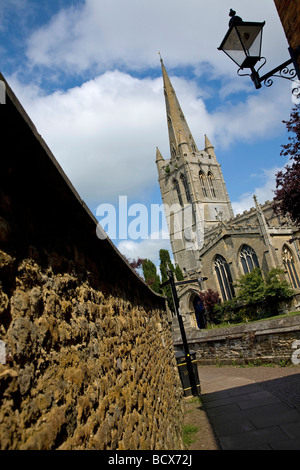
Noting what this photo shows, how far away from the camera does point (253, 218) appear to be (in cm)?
4900

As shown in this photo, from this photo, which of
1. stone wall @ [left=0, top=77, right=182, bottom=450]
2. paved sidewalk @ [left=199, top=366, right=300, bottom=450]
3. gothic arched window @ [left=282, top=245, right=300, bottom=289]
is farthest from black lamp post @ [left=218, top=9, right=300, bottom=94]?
gothic arched window @ [left=282, top=245, right=300, bottom=289]

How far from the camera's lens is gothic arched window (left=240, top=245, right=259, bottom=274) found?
3516 centimetres

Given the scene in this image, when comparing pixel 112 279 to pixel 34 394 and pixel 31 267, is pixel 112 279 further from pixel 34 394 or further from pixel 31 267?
pixel 34 394

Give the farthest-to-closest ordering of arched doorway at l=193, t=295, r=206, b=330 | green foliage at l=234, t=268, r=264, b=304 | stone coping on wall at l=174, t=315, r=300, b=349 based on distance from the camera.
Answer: arched doorway at l=193, t=295, r=206, b=330, green foliage at l=234, t=268, r=264, b=304, stone coping on wall at l=174, t=315, r=300, b=349

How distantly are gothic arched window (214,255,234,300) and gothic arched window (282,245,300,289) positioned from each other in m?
6.23

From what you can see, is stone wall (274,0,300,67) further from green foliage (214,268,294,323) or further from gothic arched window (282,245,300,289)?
gothic arched window (282,245,300,289)

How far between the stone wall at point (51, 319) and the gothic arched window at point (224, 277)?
3539 cm

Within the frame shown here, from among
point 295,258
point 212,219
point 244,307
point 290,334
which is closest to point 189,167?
point 212,219

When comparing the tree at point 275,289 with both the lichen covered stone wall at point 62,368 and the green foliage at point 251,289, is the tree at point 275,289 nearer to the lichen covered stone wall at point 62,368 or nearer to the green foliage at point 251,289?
the green foliage at point 251,289

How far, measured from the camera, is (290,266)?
34344 millimetres

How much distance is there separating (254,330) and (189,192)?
5039cm

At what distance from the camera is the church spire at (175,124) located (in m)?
66.9

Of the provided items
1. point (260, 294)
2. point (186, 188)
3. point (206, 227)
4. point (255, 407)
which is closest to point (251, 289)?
point (260, 294)

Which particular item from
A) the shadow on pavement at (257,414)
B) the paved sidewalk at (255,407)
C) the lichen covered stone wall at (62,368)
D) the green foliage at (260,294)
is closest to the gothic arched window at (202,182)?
the green foliage at (260,294)
